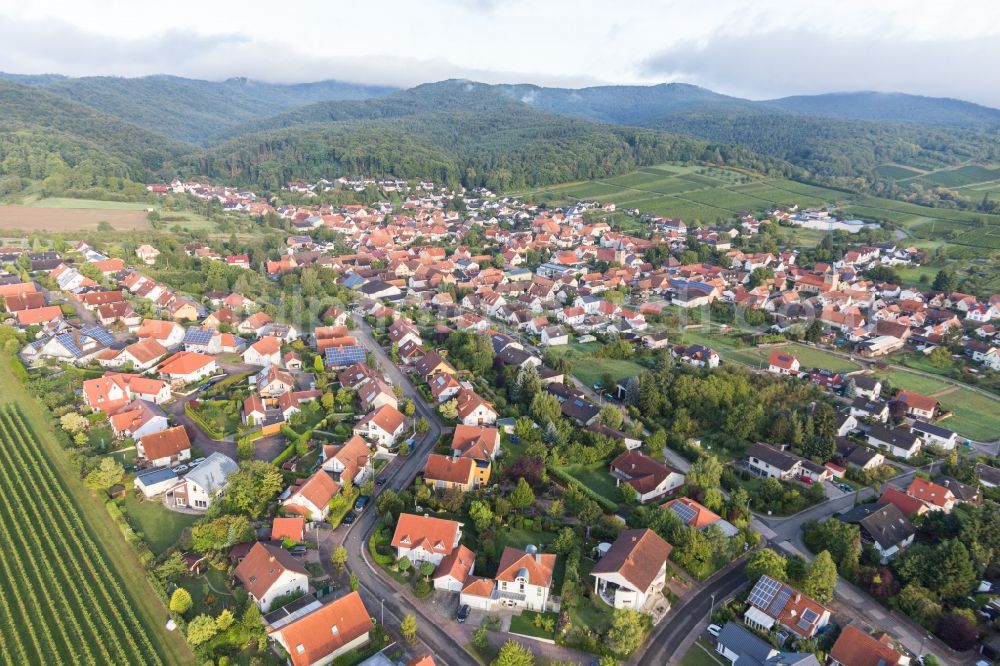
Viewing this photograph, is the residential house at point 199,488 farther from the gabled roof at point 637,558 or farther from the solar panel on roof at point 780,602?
the solar panel on roof at point 780,602

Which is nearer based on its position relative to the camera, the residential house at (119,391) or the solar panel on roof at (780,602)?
the solar panel on roof at (780,602)

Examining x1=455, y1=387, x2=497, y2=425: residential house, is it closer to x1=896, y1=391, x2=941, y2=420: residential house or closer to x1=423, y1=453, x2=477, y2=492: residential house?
x1=423, y1=453, x2=477, y2=492: residential house

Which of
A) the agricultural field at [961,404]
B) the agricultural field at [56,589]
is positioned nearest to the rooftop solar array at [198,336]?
the agricultural field at [56,589]

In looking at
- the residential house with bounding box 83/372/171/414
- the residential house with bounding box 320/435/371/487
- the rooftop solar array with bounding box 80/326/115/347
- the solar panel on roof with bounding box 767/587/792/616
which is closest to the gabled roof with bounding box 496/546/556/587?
the solar panel on roof with bounding box 767/587/792/616

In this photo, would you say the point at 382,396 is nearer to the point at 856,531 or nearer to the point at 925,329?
the point at 856,531

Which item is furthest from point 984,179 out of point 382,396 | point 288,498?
point 288,498
